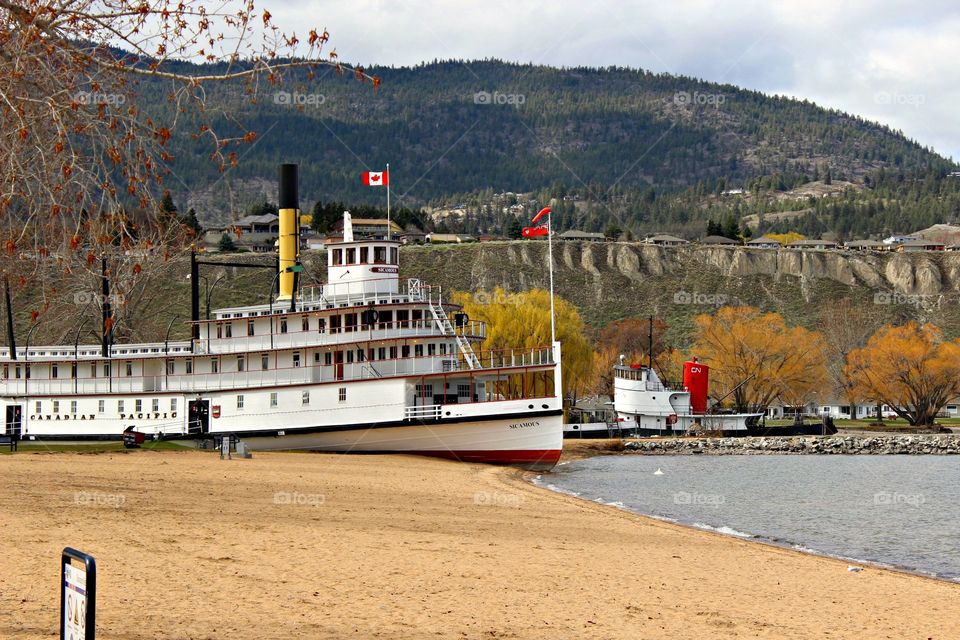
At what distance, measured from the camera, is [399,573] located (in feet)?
57.8

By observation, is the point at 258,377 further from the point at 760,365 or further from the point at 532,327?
the point at 760,365

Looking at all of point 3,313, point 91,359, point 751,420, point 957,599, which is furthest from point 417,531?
point 3,313

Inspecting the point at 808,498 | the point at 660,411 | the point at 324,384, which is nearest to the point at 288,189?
the point at 324,384

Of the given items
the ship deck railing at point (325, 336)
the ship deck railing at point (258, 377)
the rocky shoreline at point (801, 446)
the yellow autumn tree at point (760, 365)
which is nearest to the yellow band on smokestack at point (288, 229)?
the ship deck railing at point (325, 336)

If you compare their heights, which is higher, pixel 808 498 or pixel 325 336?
pixel 325 336

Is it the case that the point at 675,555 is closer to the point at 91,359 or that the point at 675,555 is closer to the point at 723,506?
the point at 723,506

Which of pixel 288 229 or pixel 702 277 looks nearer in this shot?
pixel 288 229

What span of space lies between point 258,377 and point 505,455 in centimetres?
1184

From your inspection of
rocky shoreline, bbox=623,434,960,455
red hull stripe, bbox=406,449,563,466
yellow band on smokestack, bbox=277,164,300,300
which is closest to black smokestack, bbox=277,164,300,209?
yellow band on smokestack, bbox=277,164,300,300

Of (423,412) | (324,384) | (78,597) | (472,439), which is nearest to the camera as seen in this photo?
(78,597)

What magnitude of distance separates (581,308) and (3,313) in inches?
2614

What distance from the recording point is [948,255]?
15850 cm

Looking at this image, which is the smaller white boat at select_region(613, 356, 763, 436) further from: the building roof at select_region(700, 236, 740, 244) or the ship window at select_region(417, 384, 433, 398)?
the building roof at select_region(700, 236, 740, 244)

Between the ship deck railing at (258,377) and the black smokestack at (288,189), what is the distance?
10879mm
